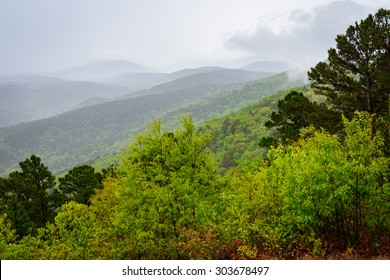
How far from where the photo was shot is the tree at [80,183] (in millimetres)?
47750

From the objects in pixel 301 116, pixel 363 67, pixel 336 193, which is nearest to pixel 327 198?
pixel 336 193

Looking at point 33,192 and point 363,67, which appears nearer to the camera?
point 363,67

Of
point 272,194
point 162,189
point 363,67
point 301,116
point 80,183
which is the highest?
point 363,67

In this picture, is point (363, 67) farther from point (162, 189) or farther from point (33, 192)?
point (33, 192)

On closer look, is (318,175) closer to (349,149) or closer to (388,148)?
(349,149)

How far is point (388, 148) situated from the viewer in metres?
18.3

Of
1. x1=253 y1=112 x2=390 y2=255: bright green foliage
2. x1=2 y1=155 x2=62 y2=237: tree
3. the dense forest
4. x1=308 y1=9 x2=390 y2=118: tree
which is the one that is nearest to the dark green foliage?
the dense forest

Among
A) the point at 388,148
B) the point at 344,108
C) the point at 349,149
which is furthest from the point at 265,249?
the point at 344,108

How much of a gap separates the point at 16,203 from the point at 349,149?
33993 millimetres

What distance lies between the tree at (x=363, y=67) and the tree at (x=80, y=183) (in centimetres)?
3174

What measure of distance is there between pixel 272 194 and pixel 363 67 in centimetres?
1549

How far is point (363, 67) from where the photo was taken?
27.8 m

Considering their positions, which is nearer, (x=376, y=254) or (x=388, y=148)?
(x=376, y=254)

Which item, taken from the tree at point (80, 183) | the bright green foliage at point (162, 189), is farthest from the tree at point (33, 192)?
the bright green foliage at point (162, 189)
